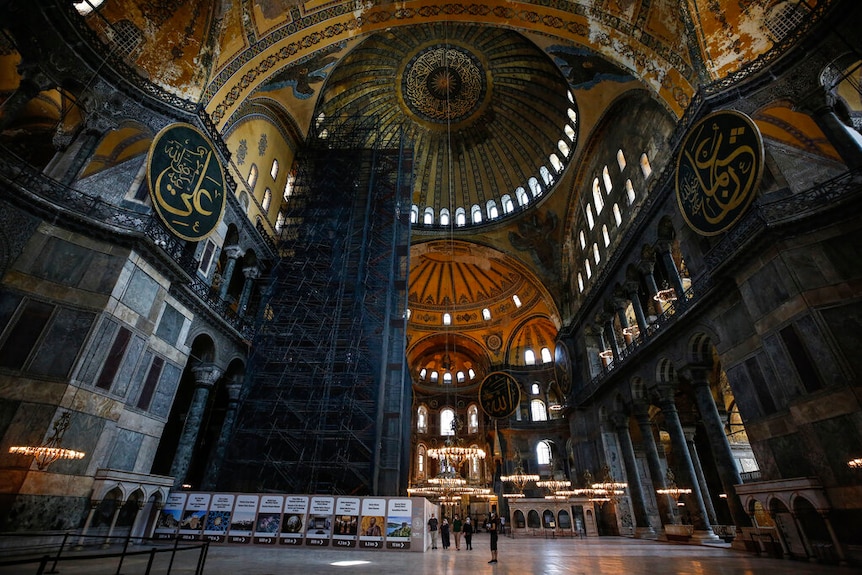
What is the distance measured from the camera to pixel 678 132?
10.4m

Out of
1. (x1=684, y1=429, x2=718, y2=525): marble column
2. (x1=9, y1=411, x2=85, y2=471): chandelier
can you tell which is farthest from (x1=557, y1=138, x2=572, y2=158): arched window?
(x1=9, y1=411, x2=85, y2=471): chandelier

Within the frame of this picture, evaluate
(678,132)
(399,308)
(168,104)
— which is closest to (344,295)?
(399,308)

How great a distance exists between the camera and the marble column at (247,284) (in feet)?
44.1

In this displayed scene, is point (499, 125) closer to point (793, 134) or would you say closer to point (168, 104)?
point (793, 134)

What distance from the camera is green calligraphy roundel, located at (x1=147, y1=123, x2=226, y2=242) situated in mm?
8602

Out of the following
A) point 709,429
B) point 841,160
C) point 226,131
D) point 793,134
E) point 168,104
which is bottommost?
point 709,429

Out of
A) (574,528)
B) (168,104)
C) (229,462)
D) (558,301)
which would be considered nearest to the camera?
(168,104)

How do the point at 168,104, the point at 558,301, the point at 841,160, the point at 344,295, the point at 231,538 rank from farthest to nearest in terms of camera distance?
1. the point at 558,301
2. the point at 344,295
3. the point at 168,104
4. the point at 231,538
5. the point at 841,160

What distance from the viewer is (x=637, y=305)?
13.4 m

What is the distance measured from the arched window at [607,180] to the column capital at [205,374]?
14.8 meters

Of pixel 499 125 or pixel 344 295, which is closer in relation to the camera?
pixel 344 295

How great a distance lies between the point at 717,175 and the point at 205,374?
1347 cm

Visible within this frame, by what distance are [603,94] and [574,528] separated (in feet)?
53.0

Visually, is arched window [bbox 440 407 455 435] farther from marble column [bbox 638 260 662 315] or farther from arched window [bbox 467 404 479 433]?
marble column [bbox 638 260 662 315]
